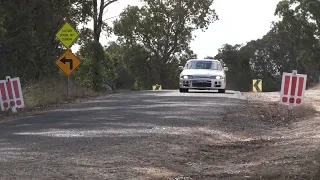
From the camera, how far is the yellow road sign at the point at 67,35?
77.5 ft

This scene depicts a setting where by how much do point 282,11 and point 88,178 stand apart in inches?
2693

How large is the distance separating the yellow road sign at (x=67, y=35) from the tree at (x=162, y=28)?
1963 inches

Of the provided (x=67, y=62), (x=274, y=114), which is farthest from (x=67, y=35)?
(x=274, y=114)

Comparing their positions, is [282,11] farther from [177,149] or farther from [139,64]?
[177,149]

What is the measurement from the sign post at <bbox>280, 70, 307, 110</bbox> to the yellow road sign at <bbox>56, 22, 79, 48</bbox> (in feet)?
34.9

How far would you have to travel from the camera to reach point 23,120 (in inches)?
598

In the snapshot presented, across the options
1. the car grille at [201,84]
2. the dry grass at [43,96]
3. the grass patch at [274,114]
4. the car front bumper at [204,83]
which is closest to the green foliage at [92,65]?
the dry grass at [43,96]

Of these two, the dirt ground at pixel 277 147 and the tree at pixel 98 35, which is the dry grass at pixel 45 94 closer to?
the dirt ground at pixel 277 147

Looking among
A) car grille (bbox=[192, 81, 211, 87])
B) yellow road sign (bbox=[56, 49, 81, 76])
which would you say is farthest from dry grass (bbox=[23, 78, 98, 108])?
→ car grille (bbox=[192, 81, 211, 87])

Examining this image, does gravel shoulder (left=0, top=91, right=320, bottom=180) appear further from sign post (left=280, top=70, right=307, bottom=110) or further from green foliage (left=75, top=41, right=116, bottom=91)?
green foliage (left=75, top=41, right=116, bottom=91)

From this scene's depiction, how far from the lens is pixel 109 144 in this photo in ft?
32.3

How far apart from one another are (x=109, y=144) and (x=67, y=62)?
14341mm

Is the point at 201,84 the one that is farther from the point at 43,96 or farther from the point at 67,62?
the point at 43,96

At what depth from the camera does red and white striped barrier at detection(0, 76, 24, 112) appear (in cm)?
1753
